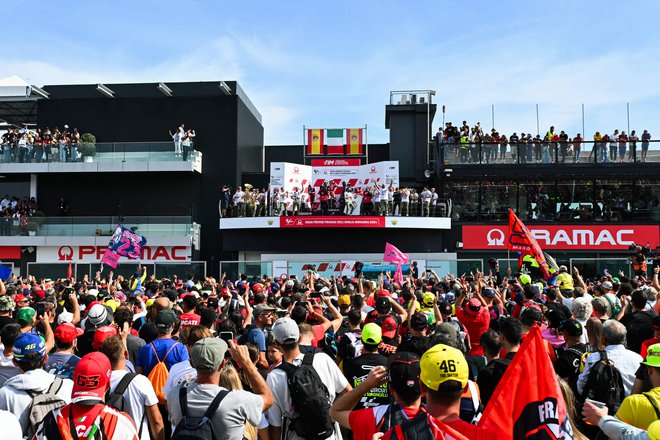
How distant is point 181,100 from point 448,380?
112 ft

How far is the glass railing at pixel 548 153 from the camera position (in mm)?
29938

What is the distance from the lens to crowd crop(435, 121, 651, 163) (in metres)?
30.0

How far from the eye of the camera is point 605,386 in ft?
17.8

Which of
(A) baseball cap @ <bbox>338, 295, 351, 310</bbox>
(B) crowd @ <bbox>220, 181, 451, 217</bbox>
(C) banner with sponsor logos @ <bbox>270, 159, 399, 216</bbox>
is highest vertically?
(C) banner with sponsor logos @ <bbox>270, 159, 399, 216</bbox>

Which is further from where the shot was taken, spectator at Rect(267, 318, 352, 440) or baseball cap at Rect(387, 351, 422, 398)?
spectator at Rect(267, 318, 352, 440)

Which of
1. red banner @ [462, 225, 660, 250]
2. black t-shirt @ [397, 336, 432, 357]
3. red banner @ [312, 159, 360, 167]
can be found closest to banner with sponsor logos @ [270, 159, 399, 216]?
red banner @ [312, 159, 360, 167]

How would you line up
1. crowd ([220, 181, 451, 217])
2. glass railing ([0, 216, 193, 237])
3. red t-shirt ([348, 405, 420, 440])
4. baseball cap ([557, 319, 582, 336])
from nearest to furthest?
red t-shirt ([348, 405, 420, 440])
baseball cap ([557, 319, 582, 336])
crowd ([220, 181, 451, 217])
glass railing ([0, 216, 193, 237])

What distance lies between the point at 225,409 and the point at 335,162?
1169 inches

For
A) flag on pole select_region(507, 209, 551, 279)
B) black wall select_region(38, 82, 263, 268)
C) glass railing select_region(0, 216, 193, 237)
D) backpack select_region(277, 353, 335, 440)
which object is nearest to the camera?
backpack select_region(277, 353, 335, 440)

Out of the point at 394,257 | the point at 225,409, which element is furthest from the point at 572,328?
the point at 394,257

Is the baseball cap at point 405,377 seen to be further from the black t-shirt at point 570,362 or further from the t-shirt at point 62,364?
the t-shirt at point 62,364

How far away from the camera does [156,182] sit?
3481 centimetres

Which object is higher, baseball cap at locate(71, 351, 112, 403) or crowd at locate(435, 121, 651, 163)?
crowd at locate(435, 121, 651, 163)

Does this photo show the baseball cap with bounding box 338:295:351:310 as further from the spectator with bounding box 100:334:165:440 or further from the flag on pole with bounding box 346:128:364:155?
the flag on pole with bounding box 346:128:364:155
